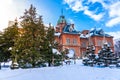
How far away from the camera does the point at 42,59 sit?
2670 cm

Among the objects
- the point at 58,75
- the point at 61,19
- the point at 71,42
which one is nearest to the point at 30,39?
the point at 58,75

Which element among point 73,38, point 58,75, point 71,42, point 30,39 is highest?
point 73,38

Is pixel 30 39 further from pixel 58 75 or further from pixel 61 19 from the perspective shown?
pixel 61 19

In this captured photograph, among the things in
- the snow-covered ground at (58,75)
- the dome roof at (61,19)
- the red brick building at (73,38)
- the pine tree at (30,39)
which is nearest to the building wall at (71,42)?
the red brick building at (73,38)

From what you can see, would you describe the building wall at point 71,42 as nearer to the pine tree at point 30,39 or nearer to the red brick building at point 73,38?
the red brick building at point 73,38

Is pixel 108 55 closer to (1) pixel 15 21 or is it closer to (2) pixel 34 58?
(2) pixel 34 58

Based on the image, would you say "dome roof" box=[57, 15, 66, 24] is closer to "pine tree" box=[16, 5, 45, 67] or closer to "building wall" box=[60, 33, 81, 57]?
"building wall" box=[60, 33, 81, 57]

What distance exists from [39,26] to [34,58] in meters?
4.35

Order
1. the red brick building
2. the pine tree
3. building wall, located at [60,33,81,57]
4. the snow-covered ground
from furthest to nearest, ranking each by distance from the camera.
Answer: the red brick building, building wall, located at [60,33,81,57], the pine tree, the snow-covered ground

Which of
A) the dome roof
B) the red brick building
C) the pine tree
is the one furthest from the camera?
the dome roof

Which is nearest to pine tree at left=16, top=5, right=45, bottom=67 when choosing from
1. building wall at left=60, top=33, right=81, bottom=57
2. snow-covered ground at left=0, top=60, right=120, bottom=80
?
snow-covered ground at left=0, top=60, right=120, bottom=80

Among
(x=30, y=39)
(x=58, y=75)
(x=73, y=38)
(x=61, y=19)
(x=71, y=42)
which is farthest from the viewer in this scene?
(x=61, y=19)

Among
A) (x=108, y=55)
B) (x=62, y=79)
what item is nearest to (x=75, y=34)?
(x=108, y=55)

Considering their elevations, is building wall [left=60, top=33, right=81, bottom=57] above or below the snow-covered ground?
above
